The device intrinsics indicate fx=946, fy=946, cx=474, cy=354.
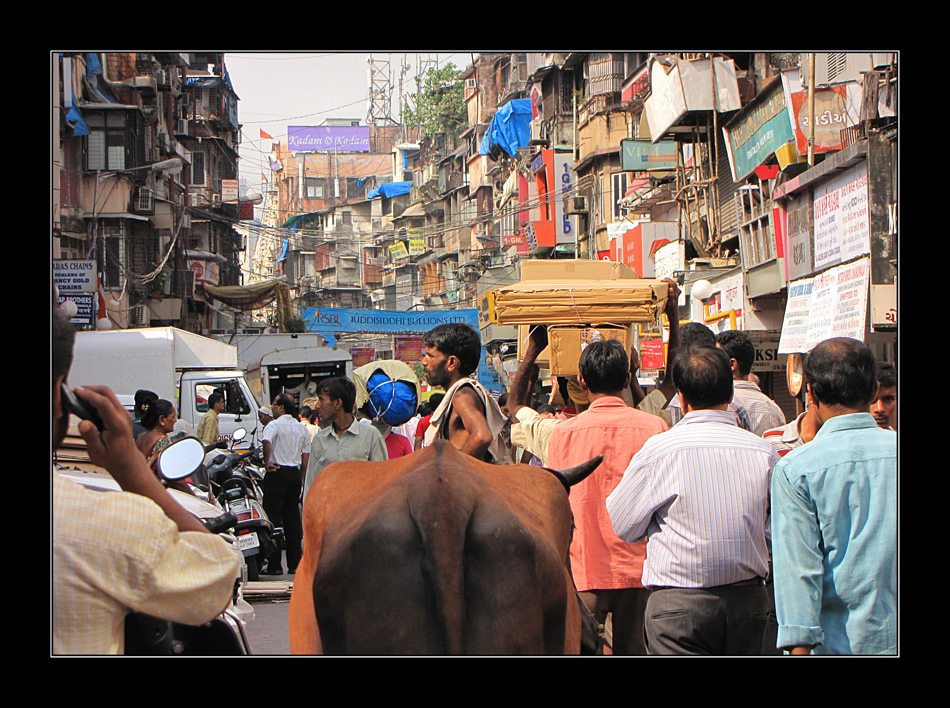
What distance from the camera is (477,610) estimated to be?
2.71 metres

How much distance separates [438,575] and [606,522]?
1.94 m

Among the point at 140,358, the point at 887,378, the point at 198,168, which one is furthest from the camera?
the point at 198,168

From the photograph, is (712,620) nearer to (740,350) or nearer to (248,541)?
(740,350)

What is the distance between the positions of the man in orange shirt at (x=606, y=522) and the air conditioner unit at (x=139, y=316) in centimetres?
2973

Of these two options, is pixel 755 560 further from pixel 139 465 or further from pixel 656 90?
pixel 656 90

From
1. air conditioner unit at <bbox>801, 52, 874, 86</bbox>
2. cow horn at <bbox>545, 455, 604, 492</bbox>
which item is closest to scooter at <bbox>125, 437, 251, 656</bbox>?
cow horn at <bbox>545, 455, 604, 492</bbox>

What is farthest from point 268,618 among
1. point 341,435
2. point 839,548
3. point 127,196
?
point 127,196

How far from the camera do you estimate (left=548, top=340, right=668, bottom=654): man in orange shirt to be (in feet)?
14.4

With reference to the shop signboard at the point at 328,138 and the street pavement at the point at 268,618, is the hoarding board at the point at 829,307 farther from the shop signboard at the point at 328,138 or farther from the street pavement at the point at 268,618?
the shop signboard at the point at 328,138

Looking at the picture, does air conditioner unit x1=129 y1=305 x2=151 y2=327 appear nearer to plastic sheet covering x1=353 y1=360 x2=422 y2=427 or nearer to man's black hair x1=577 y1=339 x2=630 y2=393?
plastic sheet covering x1=353 y1=360 x2=422 y2=427

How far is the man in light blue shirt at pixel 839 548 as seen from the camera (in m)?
2.98

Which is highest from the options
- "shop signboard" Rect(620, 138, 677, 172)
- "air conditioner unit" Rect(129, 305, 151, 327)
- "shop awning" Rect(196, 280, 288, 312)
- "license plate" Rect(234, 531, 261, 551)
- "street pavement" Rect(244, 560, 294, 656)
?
"shop signboard" Rect(620, 138, 677, 172)

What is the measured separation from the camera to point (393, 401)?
630 cm

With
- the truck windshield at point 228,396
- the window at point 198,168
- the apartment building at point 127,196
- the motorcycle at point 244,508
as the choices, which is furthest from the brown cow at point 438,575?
the window at point 198,168
